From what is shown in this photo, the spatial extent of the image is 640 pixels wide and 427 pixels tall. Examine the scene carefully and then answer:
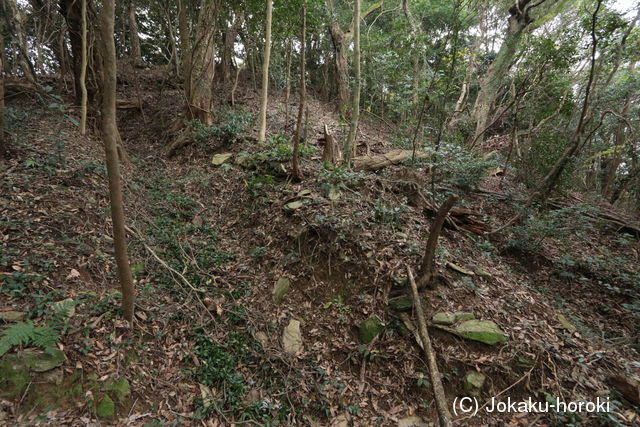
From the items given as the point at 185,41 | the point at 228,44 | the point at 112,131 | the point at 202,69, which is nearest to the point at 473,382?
the point at 112,131

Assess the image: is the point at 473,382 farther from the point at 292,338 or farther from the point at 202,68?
the point at 202,68

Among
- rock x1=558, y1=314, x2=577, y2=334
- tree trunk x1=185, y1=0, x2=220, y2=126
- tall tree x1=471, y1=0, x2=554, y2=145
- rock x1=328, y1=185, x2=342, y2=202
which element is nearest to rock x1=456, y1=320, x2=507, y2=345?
rock x1=558, y1=314, x2=577, y2=334

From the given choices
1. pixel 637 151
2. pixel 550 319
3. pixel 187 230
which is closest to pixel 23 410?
pixel 187 230

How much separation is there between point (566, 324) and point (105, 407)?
6.02m

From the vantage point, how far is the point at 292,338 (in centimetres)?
408

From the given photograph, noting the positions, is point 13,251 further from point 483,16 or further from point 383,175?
point 483,16

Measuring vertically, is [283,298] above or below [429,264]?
below

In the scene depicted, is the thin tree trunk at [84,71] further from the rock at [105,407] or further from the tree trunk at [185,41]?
the rock at [105,407]

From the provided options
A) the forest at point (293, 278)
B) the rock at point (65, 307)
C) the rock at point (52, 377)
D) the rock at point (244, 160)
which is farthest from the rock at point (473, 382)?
the rock at point (244, 160)

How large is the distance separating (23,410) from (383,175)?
6.54 m

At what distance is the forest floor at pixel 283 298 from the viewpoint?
3.12 meters

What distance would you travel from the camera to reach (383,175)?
268 inches

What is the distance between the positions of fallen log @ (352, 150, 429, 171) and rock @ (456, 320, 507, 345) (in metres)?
4.44

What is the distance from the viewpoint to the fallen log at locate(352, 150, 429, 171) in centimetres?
737
